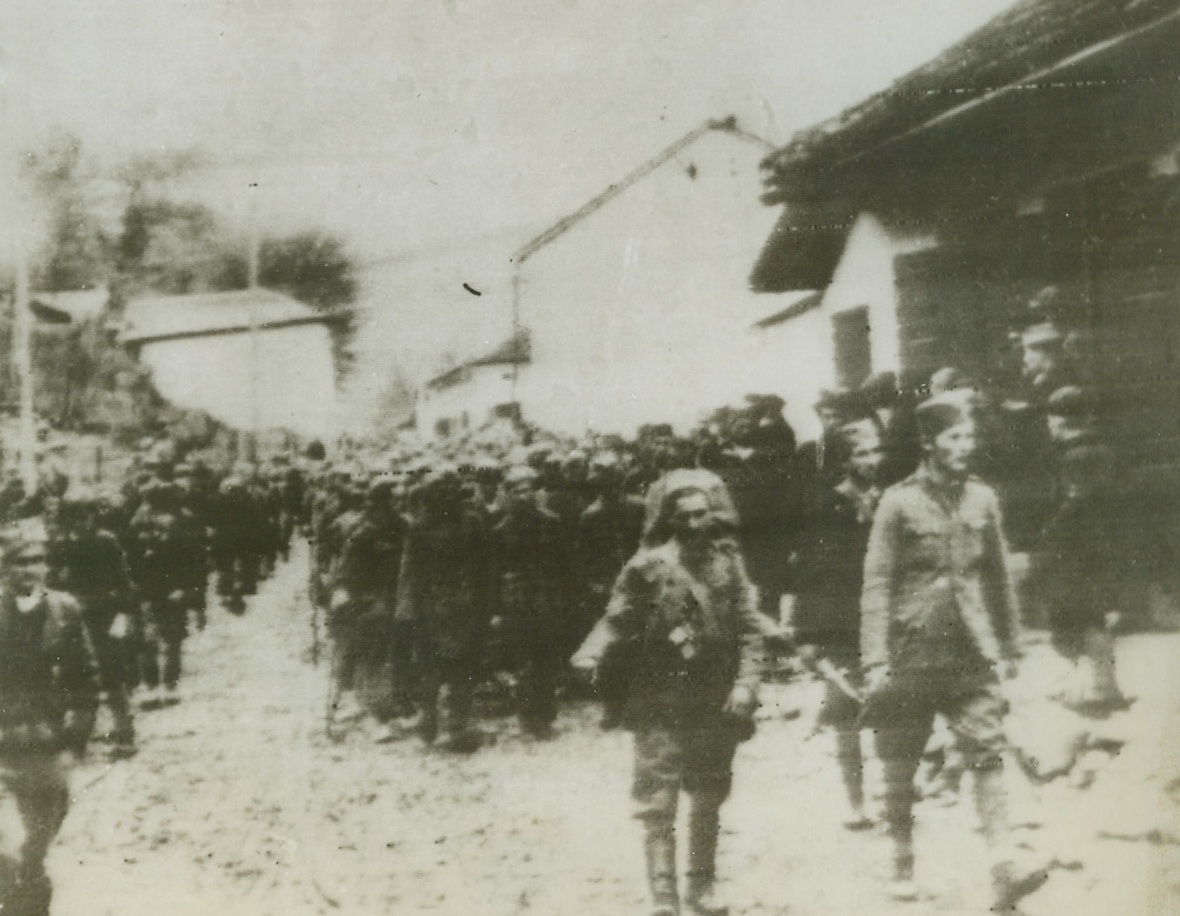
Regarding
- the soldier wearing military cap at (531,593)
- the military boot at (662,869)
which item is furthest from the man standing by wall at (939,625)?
the soldier wearing military cap at (531,593)

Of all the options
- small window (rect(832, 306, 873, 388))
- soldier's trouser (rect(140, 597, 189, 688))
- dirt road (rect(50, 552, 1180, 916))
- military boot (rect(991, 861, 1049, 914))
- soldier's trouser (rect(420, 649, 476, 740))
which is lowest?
military boot (rect(991, 861, 1049, 914))

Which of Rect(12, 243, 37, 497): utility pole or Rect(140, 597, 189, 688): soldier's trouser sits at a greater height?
Rect(12, 243, 37, 497): utility pole

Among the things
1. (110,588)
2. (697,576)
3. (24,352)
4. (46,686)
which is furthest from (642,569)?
(24,352)

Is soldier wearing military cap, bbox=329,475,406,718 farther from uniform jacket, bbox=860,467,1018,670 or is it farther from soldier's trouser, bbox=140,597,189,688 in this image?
uniform jacket, bbox=860,467,1018,670

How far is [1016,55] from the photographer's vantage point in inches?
95.5

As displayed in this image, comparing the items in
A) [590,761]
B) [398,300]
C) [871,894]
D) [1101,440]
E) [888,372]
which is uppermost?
[398,300]

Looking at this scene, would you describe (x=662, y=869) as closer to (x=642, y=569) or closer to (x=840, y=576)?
(x=642, y=569)

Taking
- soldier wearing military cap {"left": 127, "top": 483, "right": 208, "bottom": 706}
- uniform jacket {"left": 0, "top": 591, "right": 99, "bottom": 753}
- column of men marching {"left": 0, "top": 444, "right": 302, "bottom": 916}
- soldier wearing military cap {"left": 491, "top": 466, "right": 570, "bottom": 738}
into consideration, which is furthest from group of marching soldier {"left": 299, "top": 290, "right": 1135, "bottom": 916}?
uniform jacket {"left": 0, "top": 591, "right": 99, "bottom": 753}

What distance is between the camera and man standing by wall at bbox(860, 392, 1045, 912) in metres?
2.51

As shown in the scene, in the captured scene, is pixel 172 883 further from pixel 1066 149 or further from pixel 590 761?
pixel 1066 149

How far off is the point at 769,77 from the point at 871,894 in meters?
2.16

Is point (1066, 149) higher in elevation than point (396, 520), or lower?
higher

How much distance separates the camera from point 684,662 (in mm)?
2504

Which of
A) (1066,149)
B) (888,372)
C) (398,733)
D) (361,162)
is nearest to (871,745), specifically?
(888,372)
